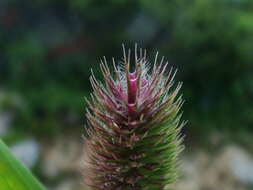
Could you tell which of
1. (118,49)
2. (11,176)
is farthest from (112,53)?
(11,176)

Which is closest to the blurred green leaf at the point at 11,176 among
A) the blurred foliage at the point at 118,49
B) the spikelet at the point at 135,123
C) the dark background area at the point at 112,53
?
the spikelet at the point at 135,123

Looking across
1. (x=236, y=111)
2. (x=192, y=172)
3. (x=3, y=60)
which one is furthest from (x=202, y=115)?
(x=3, y=60)

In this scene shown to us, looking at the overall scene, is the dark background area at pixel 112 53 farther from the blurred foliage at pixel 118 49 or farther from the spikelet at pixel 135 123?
the spikelet at pixel 135 123

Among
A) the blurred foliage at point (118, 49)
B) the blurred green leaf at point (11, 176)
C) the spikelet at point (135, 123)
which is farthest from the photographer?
the blurred foliage at point (118, 49)

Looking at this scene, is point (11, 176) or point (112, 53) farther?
point (112, 53)

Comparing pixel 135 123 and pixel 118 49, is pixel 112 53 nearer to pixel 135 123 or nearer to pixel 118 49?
pixel 118 49
